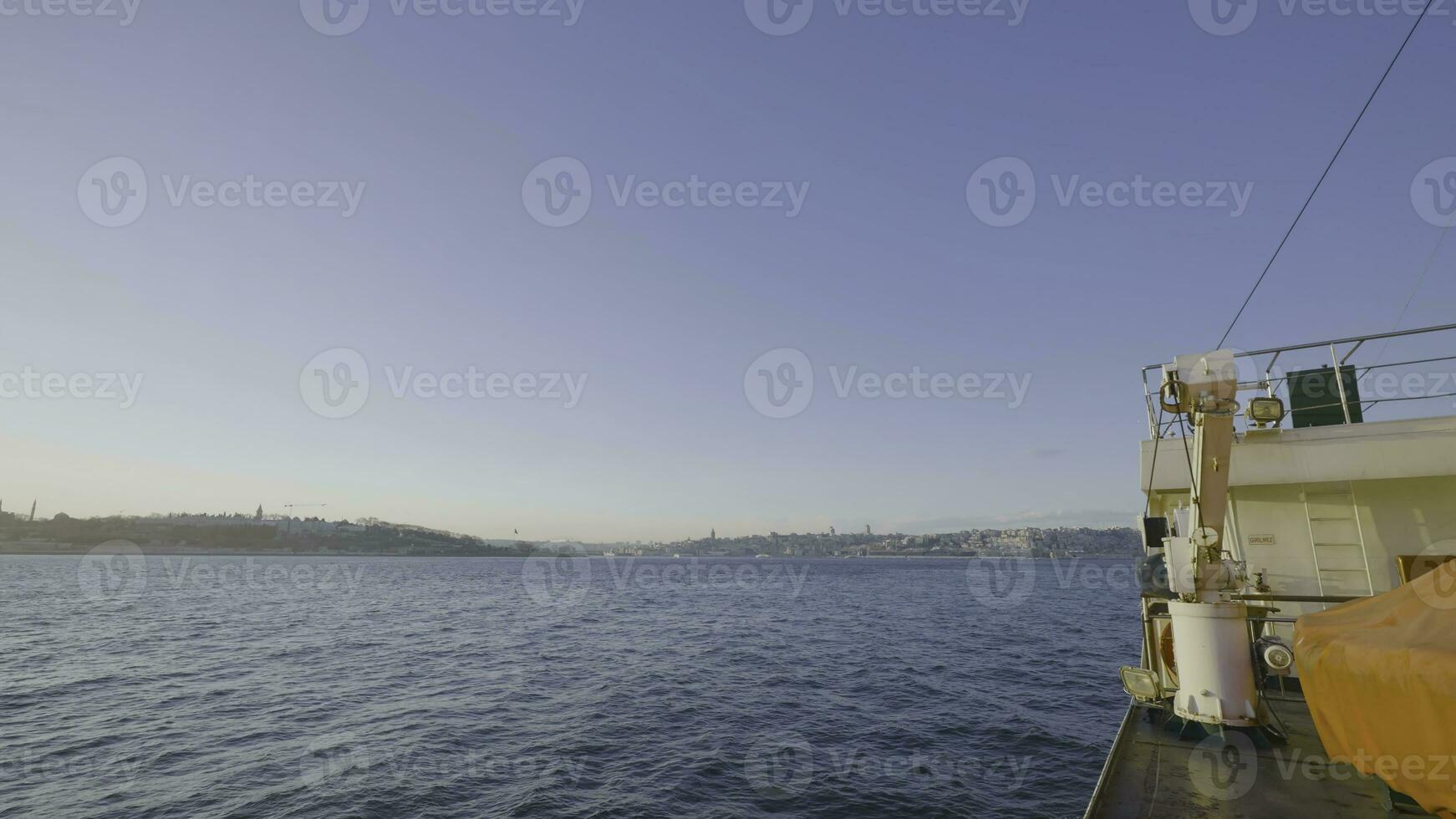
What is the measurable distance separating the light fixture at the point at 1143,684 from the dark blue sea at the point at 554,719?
4948 millimetres

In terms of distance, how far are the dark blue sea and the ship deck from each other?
6.00m

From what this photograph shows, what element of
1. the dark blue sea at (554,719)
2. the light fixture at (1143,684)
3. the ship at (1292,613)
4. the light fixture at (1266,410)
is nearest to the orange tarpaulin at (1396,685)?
the ship at (1292,613)

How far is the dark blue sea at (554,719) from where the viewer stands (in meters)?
13.2

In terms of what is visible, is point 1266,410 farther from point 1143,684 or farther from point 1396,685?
point 1396,685

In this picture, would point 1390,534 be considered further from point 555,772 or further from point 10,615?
point 10,615

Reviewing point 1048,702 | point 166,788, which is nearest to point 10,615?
point 166,788

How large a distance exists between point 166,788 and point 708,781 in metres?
12.3

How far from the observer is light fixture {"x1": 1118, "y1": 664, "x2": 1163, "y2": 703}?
9.30 metres

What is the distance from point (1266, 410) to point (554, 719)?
20221 mm

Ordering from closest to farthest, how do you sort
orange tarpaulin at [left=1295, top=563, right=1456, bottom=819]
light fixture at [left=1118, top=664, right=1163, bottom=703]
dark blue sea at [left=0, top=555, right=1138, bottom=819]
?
orange tarpaulin at [left=1295, top=563, right=1456, bottom=819] → light fixture at [left=1118, top=664, right=1163, bottom=703] → dark blue sea at [left=0, top=555, right=1138, bottom=819]

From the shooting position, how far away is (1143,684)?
30.7ft

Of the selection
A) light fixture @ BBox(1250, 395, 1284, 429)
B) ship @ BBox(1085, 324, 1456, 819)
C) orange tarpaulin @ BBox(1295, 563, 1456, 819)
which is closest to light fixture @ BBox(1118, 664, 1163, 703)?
ship @ BBox(1085, 324, 1456, 819)

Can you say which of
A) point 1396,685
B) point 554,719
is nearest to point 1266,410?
point 1396,685

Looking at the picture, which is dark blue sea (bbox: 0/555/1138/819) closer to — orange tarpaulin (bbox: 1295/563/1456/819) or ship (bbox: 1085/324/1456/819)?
ship (bbox: 1085/324/1456/819)
